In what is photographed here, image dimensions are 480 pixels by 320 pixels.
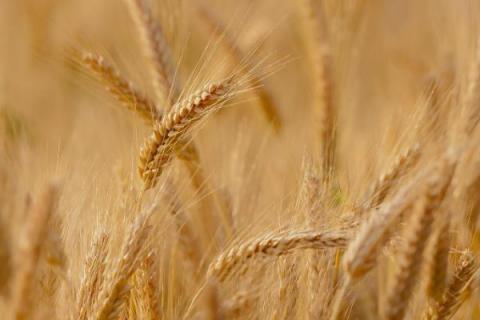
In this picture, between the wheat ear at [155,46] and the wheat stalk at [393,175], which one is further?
the wheat ear at [155,46]

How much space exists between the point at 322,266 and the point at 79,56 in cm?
85

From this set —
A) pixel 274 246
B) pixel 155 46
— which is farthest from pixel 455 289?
pixel 155 46

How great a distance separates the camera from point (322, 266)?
1.30 metres

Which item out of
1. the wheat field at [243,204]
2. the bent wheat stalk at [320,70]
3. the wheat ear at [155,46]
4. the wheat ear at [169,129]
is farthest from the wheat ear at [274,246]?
the bent wheat stalk at [320,70]

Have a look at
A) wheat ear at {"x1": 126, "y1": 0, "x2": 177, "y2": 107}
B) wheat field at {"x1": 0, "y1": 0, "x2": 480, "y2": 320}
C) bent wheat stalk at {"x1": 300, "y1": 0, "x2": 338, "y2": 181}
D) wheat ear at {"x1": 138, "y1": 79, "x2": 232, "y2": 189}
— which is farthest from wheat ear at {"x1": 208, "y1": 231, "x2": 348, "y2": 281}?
bent wheat stalk at {"x1": 300, "y1": 0, "x2": 338, "y2": 181}

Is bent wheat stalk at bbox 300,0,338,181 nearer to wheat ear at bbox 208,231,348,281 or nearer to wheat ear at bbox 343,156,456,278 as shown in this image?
wheat ear at bbox 208,231,348,281

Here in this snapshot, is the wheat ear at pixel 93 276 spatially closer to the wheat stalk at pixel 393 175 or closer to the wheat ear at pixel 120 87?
the wheat ear at pixel 120 87

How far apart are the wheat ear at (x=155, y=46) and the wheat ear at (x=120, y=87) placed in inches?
3.3

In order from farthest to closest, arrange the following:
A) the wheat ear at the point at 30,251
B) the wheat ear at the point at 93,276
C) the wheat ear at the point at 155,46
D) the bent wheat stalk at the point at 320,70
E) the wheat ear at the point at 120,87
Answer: the bent wheat stalk at the point at 320,70 → the wheat ear at the point at 155,46 → the wheat ear at the point at 120,87 → the wheat ear at the point at 93,276 → the wheat ear at the point at 30,251

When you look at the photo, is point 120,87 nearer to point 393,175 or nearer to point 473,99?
point 393,175

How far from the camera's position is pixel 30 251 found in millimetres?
989

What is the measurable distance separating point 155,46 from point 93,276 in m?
0.63

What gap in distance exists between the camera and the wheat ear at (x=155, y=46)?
1648mm

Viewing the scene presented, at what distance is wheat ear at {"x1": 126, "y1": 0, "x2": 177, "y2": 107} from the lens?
1.65 metres
